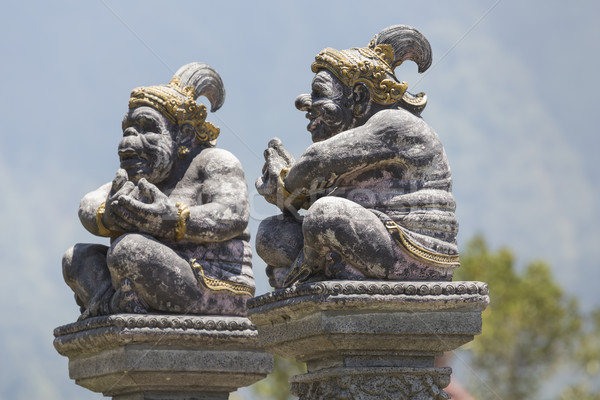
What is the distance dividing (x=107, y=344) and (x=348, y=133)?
226 centimetres

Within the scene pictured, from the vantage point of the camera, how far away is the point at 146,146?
21.3 feet

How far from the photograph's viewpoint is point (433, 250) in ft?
16.5

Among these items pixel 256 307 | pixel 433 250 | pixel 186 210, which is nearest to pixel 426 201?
pixel 433 250

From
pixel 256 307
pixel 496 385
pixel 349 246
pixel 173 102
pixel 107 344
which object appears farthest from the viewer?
pixel 496 385

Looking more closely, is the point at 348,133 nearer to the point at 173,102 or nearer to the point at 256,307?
the point at 256,307

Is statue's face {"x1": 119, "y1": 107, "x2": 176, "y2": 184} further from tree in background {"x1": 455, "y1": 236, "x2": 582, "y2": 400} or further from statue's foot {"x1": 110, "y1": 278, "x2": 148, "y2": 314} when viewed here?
tree in background {"x1": 455, "y1": 236, "x2": 582, "y2": 400}

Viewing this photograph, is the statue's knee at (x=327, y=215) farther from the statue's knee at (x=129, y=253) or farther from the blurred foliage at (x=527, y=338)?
the blurred foliage at (x=527, y=338)

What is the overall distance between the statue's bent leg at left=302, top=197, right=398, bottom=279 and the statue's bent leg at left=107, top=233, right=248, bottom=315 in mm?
1453

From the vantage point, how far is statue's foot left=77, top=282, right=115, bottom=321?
6.23 m

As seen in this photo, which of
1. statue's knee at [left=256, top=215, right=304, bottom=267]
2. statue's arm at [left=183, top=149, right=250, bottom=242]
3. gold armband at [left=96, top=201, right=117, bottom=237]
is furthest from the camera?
gold armband at [left=96, top=201, right=117, bottom=237]

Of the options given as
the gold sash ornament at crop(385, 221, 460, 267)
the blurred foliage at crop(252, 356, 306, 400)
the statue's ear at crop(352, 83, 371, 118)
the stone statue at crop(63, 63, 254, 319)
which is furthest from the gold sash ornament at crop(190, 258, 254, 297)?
the blurred foliage at crop(252, 356, 306, 400)

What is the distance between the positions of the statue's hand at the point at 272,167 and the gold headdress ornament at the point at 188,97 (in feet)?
3.90

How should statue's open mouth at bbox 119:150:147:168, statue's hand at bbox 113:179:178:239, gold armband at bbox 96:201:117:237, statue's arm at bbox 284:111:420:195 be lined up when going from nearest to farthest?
statue's arm at bbox 284:111:420:195 < statue's hand at bbox 113:179:178:239 < gold armband at bbox 96:201:117:237 < statue's open mouth at bbox 119:150:147:168

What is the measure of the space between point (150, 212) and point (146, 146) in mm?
612
